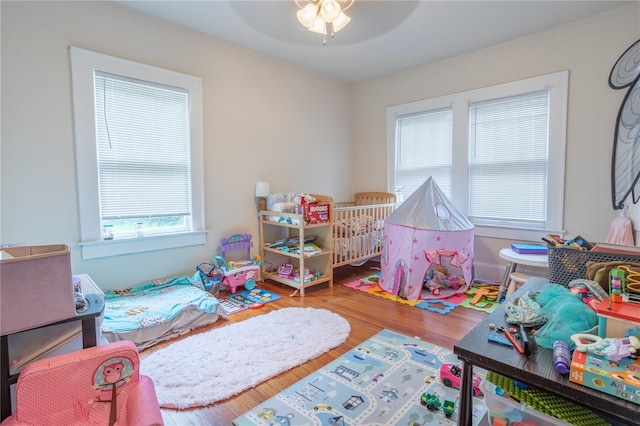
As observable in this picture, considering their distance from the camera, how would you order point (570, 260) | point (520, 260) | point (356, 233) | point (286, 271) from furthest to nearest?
point (356, 233)
point (286, 271)
point (520, 260)
point (570, 260)

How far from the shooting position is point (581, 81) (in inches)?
112

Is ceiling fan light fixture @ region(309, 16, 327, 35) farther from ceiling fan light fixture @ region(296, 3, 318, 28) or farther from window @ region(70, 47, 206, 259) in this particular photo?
window @ region(70, 47, 206, 259)

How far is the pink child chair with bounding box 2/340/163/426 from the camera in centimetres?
103

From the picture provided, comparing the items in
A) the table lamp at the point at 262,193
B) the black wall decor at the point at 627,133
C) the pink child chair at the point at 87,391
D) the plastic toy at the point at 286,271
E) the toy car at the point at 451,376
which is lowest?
the toy car at the point at 451,376

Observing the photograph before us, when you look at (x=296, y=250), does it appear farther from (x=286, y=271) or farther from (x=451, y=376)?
(x=451, y=376)

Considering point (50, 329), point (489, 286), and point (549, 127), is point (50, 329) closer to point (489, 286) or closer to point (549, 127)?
point (489, 286)

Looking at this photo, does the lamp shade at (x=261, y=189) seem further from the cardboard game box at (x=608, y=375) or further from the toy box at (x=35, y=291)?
the cardboard game box at (x=608, y=375)

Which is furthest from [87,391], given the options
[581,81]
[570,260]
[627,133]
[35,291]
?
[581,81]

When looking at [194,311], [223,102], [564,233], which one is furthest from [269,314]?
[564,233]

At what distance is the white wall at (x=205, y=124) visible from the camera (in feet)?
6.97

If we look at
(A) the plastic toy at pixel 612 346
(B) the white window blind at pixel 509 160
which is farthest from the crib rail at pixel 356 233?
(A) the plastic toy at pixel 612 346

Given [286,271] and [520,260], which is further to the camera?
[286,271]

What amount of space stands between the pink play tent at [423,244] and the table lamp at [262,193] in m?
Result: 1.37

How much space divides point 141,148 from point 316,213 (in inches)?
65.3
